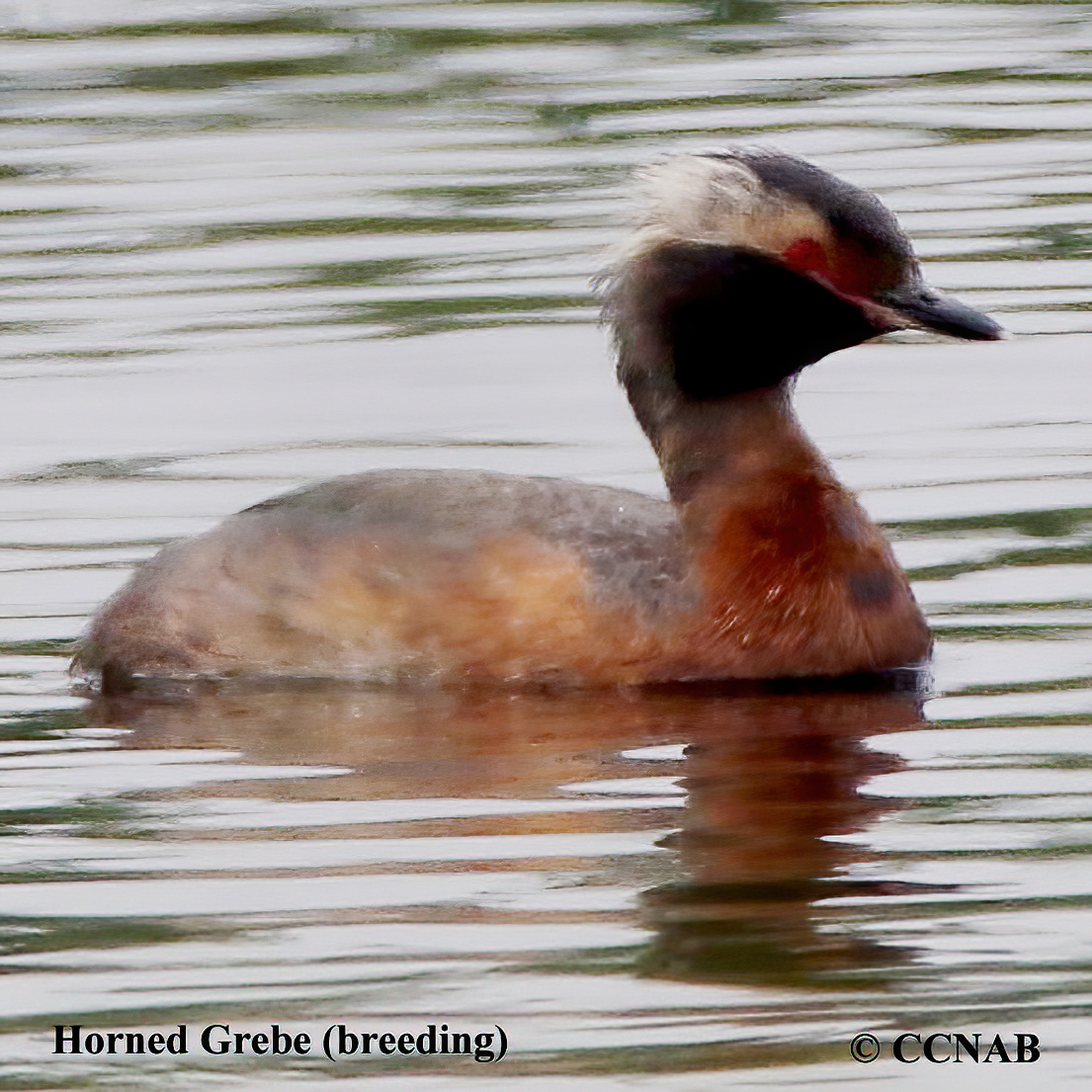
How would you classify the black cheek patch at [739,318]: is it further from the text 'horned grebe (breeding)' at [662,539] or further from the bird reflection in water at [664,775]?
the bird reflection in water at [664,775]

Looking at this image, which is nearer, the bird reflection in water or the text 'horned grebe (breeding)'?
the bird reflection in water

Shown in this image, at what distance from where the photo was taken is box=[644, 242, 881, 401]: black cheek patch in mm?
9797

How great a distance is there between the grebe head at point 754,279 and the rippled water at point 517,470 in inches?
11.5

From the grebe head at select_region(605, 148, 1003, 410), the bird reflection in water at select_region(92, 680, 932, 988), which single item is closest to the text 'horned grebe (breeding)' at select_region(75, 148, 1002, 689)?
the grebe head at select_region(605, 148, 1003, 410)

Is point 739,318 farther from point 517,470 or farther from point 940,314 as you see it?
point 517,470

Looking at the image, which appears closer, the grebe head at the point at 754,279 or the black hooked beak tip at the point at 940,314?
the black hooked beak tip at the point at 940,314

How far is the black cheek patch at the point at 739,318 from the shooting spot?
9797 mm

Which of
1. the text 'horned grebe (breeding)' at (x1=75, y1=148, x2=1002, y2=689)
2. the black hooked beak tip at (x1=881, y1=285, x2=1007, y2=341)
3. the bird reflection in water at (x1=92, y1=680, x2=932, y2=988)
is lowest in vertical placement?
the bird reflection in water at (x1=92, y1=680, x2=932, y2=988)

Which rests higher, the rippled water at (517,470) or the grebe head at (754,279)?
the grebe head at (754,279)

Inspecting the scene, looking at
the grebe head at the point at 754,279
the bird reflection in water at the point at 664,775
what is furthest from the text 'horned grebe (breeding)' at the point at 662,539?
the bird reflection in water at the point at 664,775

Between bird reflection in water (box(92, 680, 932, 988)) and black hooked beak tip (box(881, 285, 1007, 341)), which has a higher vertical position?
black hooked beak tip (box(881, 285, 1007, 341))

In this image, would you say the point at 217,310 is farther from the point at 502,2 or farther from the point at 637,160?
the point at 502,2

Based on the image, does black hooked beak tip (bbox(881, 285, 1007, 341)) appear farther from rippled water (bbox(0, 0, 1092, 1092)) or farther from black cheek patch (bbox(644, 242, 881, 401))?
rippled water (bbox(0, 0, 1092, 1092))

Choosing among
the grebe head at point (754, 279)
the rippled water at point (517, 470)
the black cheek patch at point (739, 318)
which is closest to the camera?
the rippled water at point (517, 470)
